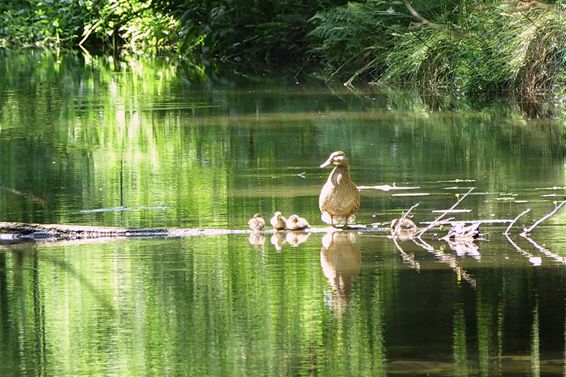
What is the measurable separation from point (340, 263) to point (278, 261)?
14.9 inches

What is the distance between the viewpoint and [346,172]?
33.7ft

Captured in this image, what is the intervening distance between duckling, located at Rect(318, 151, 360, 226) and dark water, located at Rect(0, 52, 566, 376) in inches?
7.3

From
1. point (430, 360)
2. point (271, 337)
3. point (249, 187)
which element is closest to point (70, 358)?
point (271, 337)

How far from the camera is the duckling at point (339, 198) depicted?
10.1m

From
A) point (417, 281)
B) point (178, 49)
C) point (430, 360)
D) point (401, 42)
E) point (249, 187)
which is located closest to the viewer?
point (430, 360)

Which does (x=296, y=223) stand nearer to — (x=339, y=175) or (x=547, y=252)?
(x=339, y=175)

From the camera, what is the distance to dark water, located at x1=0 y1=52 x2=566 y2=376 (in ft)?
22.5

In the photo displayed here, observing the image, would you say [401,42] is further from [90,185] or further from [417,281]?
[417,281]

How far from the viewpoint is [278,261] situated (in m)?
9.07

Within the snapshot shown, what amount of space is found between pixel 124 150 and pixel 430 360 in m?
9.26

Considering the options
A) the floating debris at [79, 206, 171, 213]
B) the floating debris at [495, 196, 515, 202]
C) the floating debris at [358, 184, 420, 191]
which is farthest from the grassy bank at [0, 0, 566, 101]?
the floating debris at [79, 206, 171, 213]

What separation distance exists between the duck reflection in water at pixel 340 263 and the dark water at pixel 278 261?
0.02 metres

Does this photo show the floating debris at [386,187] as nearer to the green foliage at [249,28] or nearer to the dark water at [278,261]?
the dark water at [278,261]

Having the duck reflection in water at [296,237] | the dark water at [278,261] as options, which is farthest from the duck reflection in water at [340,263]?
the duck reflection in water at [296,237]
